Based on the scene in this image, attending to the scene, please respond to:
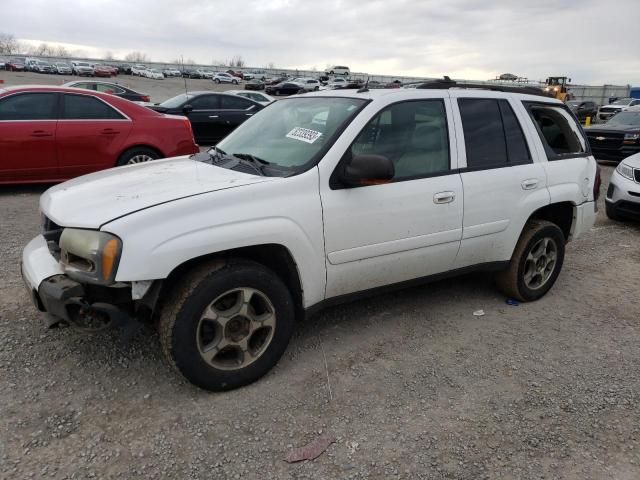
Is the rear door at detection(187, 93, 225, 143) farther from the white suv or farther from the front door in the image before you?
the front door

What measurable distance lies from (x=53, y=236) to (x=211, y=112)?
9.92m

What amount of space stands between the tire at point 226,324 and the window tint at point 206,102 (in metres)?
10.3

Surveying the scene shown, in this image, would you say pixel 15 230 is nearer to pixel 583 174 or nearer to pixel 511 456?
pixel 511 456

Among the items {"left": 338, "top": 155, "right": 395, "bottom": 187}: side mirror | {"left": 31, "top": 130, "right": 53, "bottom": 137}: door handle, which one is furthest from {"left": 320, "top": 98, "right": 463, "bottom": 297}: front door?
{"left": 31, "top": 130, "right": 53, "bottom": 137}: door handle

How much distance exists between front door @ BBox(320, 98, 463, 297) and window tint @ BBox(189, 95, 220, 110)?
970 centimetres

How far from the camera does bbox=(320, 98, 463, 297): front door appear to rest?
3102mm

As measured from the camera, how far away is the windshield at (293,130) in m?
3.20

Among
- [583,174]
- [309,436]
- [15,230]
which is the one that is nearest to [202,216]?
[309,436]

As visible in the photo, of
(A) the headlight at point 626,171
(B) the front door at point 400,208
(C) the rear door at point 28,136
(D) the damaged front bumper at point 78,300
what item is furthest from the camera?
(A) the headlight at point 626,171

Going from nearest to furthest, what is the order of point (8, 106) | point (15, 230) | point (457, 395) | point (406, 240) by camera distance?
point (457, 395)
point (406, 240)
point (15, 230)
point (8, 106)

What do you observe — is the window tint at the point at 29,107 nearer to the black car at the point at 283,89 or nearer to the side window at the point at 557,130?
the side window at the point at 557,130

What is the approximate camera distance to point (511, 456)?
98.1 inches

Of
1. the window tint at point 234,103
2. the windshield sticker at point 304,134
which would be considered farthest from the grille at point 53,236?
the window tint at point 234,103

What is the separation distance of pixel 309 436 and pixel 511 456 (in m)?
1.01
